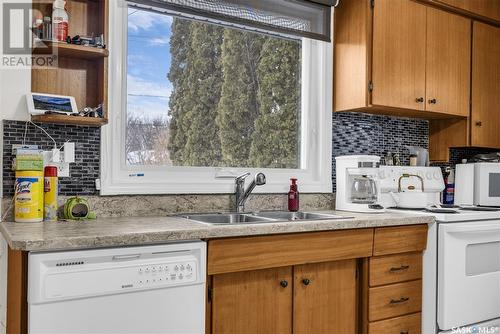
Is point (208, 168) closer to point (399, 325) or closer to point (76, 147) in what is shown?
point (76, 147)

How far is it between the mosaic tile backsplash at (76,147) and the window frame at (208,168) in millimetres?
46

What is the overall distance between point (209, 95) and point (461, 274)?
173cm

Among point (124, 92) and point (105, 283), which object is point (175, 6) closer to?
point (124, 92)

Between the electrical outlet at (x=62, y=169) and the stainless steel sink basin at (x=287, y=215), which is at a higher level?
the electrical outlet at (x=62, y=169)

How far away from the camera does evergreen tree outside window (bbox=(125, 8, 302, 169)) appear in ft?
7.79

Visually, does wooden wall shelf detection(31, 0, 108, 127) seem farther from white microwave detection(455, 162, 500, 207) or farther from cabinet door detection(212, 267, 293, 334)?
white microwave detection(455, 162, 500, 207)

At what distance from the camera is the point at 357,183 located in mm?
2688

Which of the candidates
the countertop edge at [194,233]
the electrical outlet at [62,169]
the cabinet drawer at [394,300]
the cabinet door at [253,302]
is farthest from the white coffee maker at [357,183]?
the electrical outlet at [62,169]

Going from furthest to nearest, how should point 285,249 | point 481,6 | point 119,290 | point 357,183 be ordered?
point 481,6 < point 357,183 < point 285,249 < point 119,290

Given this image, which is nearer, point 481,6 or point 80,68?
point 80,68

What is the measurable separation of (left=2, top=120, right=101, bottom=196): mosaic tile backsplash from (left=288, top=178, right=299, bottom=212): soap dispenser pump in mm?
1067

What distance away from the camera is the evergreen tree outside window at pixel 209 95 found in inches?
Result: 93.4

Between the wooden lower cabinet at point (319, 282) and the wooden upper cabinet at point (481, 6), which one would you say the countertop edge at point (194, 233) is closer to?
the wooden lower cabinet at point (319, 282)

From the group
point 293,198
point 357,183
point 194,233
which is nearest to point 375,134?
point 357,183
